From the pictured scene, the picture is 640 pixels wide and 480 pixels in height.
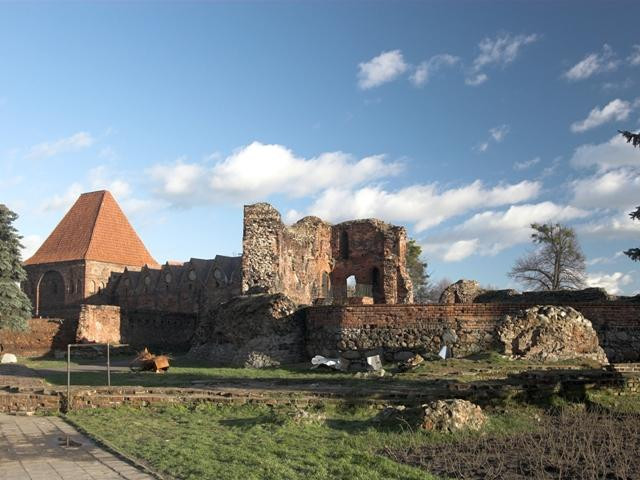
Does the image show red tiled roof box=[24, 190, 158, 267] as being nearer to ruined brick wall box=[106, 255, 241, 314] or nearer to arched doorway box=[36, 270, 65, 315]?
arched doorway box=[36, 270, 65, 315]

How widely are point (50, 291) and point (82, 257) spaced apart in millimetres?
4554

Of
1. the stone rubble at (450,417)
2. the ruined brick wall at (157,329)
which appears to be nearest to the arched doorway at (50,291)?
the ruined brick wall at (157,329)

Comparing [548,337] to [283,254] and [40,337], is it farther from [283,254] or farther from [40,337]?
[40,337]

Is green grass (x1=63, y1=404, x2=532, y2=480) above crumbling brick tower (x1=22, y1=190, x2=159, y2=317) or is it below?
below

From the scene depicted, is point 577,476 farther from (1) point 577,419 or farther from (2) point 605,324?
(2) point 605,324

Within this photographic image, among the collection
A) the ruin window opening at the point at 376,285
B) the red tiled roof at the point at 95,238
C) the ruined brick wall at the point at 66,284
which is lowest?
the ruin window opening at the point at 376,285

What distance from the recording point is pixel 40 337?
31.0 meters

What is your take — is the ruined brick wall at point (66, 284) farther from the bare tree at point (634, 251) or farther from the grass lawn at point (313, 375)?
the bare tree at point (634, 251)

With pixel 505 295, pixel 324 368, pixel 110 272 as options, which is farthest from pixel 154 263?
pixel 324 368

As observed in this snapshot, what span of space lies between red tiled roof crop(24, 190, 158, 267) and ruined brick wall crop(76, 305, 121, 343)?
22983 millimetres

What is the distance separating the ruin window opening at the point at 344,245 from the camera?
35.8 metres

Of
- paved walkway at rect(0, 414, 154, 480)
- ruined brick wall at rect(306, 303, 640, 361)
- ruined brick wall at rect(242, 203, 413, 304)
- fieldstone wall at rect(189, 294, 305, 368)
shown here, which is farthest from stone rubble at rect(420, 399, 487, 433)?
ruined brick wall at rect(242, 203, 413, 304)

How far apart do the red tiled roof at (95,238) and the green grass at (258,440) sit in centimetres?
4688

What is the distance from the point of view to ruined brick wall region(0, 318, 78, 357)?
30141 millimetres
